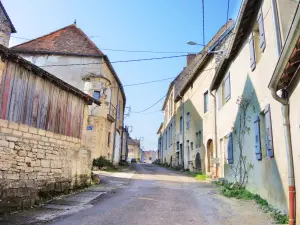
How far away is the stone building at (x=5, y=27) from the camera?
19.2m

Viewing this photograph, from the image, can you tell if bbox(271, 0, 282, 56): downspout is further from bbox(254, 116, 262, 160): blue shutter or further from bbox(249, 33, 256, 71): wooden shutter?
bbox(254, 116, 262, 160): blue shutter

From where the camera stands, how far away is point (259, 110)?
773 centimetres

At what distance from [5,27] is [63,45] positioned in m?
4.13

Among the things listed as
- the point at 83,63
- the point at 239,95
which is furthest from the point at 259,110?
the point at 83,63

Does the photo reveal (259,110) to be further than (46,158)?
No

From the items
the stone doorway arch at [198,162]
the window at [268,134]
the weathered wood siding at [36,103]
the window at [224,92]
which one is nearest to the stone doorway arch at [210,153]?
the stone doorway arch at [198,162]

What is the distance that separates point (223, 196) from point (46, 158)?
5.90m

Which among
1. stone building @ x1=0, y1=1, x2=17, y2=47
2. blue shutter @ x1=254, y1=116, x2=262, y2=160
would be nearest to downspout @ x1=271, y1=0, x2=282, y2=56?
blue shutter @ x1=254, y1=116, x2=262, y2=160

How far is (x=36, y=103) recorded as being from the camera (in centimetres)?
806

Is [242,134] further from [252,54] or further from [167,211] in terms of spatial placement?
[167,211]

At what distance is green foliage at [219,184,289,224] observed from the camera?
568cm

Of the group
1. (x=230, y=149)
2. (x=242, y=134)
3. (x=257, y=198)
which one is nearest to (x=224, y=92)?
(x=230, y=149)

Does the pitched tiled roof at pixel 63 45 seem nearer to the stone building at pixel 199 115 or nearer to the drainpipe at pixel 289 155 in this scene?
the stone building at pixel 199 115

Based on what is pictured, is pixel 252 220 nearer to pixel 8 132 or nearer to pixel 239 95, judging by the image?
pixel 239 95
